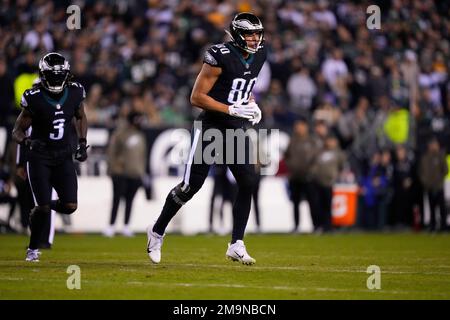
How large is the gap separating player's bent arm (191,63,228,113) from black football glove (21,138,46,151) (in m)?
1.87

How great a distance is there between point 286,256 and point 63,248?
3.24 meters

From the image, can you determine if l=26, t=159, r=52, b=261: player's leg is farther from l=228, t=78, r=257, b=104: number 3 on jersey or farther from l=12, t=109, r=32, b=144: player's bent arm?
l=228, t=78, r=257, b=104: number 3 on jersey

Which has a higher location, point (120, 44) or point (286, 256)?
point (120, 44)

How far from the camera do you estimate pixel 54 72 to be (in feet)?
35.3

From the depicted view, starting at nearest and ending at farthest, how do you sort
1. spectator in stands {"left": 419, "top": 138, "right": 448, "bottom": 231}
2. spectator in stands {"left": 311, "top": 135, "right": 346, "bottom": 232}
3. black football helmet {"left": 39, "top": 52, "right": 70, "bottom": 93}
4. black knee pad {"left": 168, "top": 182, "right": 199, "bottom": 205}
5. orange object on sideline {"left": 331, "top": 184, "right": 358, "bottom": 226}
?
black knee pad {"left": 168, "top": 182, "right": 199, "bottom": 205}
black football helmet {"left": 39, "top": 52, "right": 70, "bottom": 93}
spectator in stands {"left": 311, "top": 135, "right": 346, "bottom": 232}
spectator in stands {"left": 419, "top": 138, "right": 448, "bottom": 231}
orange object on sideline {"left": 331, "top": 184, "right": 358, "bottom": 226}

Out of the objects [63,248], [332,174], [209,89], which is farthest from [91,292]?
[332,174]

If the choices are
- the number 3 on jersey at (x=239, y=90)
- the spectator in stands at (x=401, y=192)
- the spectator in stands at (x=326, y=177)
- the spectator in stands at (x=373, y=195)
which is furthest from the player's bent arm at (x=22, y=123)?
the spectator in stands at (x=401, y=192)

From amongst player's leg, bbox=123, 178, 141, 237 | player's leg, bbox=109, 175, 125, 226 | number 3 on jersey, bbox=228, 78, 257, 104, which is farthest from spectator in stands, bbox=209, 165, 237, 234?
number 3 on jersey, bbox=228, 78, 257, 104

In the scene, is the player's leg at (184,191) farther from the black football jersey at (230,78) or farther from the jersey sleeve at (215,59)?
the jersey sleeve at (215,59)

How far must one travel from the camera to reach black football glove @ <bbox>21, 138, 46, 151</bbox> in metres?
10.8

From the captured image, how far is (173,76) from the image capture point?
73.4ft
